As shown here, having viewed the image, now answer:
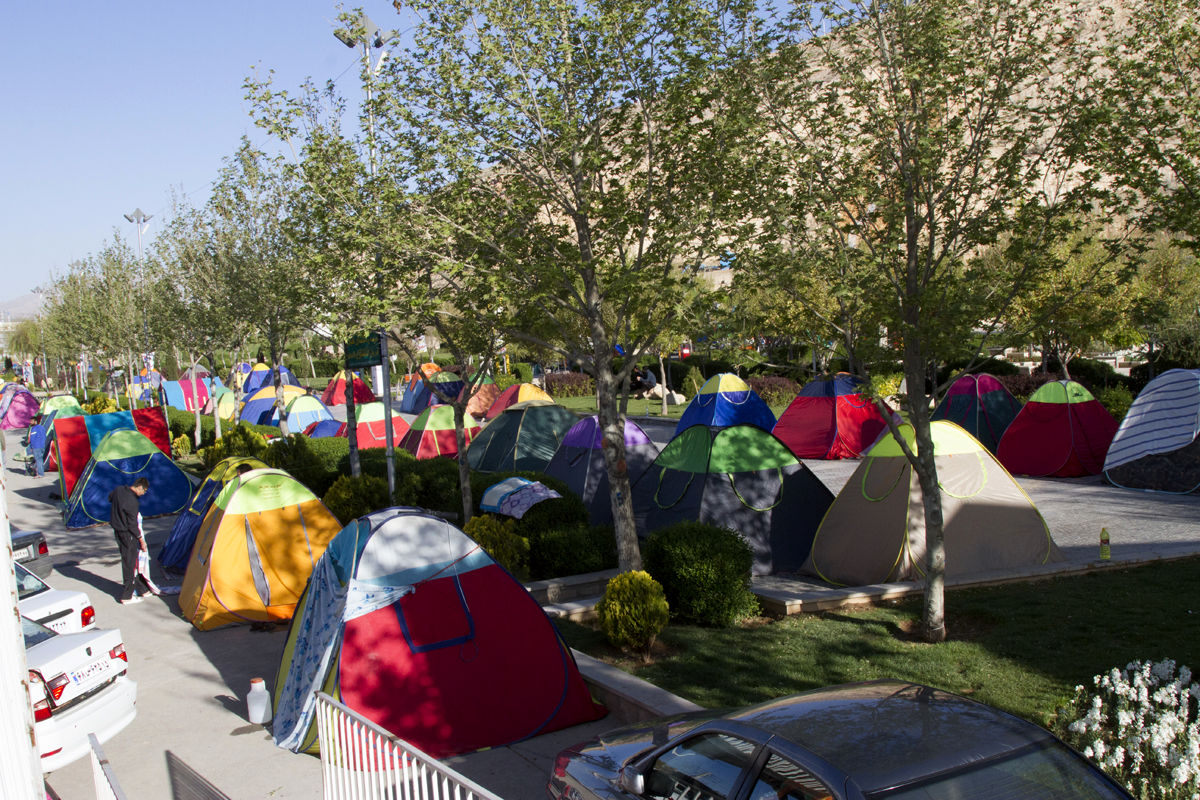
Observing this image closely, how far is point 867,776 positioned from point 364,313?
7.94m

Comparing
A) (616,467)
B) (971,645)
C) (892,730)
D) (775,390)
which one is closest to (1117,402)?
(775,390)

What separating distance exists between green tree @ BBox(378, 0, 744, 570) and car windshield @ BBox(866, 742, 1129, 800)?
218 inches

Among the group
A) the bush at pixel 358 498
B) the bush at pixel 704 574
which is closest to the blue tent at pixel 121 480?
the bush at pixel 358 498

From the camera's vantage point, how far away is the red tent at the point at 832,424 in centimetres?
2028

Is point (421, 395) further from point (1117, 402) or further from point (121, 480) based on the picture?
point (1117, 402)

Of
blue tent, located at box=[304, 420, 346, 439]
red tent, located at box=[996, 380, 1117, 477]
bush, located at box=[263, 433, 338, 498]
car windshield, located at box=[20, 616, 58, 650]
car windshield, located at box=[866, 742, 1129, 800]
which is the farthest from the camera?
blue tent, located at box=[304, 420, 346, 439]

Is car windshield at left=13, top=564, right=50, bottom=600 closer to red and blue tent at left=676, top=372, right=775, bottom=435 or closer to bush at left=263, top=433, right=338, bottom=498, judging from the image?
bush at left=263, top=433, right=338, bottom=498

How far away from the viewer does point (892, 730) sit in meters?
3.65

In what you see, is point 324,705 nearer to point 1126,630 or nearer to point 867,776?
point 867,776

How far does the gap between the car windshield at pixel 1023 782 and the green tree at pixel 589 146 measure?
5.55 metres

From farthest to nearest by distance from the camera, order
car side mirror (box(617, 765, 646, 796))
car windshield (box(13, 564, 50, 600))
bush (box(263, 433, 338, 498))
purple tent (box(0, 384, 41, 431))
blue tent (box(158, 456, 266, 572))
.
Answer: purple tent (box(0, 384, 41, 431)) → bush (box(263, 433, 338, 498)) → blue tent (box(158, 456, 266, 572)) → car windshield (box(13, 564, 50, 600)) → car side mirror (box(617, 765, 646, 796))

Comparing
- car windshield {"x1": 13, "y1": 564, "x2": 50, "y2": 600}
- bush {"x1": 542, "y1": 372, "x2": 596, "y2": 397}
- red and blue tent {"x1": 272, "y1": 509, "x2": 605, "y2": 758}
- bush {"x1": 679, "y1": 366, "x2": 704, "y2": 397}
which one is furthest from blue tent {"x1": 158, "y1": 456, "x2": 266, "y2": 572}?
bush {"x1": 542, "y1": 372, "x2": 596, "y2": 397}

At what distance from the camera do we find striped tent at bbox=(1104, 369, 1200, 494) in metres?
14.1

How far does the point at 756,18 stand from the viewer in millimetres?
8586
